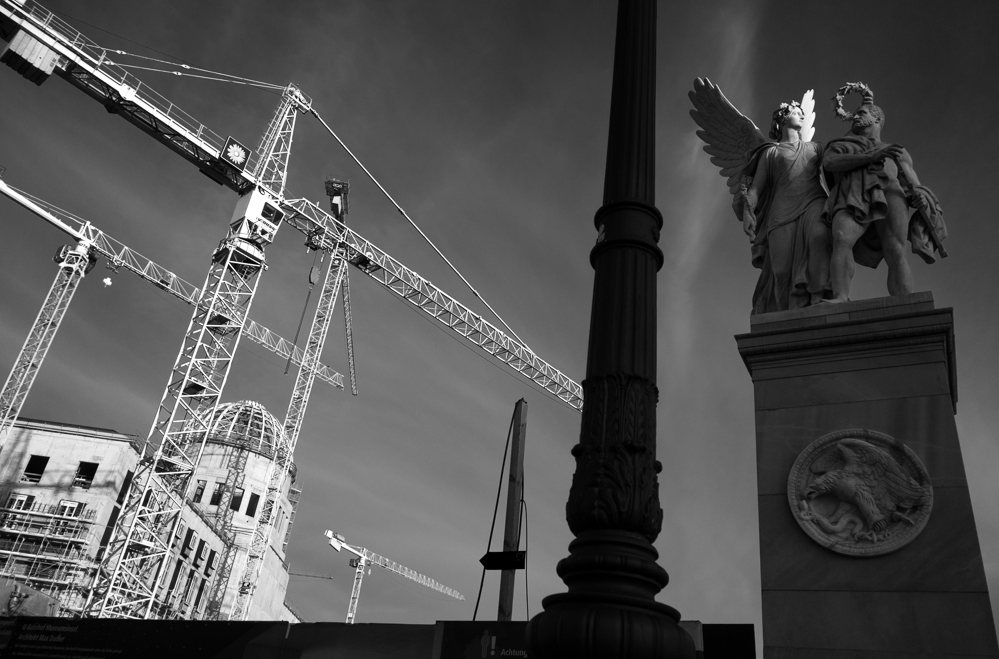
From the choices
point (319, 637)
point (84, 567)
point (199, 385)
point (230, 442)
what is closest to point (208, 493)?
point (230, 442)

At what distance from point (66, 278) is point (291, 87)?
87.8 ft

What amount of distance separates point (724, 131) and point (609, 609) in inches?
336

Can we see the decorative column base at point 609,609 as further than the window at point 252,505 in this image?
No

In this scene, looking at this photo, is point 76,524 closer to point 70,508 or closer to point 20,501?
point 70,508

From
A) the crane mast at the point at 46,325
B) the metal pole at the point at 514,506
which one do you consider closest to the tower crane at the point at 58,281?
the crane mast at the point at 46,325

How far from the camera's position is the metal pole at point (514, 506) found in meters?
10.9

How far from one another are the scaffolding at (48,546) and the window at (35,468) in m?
1.35

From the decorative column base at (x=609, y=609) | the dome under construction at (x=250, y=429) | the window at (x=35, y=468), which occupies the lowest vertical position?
the decorative column base at (x=609, y=609)

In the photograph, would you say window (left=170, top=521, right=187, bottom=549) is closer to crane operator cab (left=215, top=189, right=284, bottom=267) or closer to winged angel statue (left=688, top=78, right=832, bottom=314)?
crane operator cab (left=215, top=189, right=284, bottom=267)

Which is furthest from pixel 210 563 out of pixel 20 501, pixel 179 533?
pixel 20 501

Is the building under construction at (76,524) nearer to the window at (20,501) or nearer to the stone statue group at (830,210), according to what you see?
the window at (20,501)

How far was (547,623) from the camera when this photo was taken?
A: 2943 millimetres

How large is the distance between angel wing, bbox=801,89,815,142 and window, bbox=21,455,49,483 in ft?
151

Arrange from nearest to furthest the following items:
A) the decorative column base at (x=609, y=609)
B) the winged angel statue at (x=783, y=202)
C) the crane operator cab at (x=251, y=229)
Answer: the decorative column base at (x=609, y=609)
the winged angel statue at (x=783, y=202)
the crane operator cab at (x=251, y=229)
